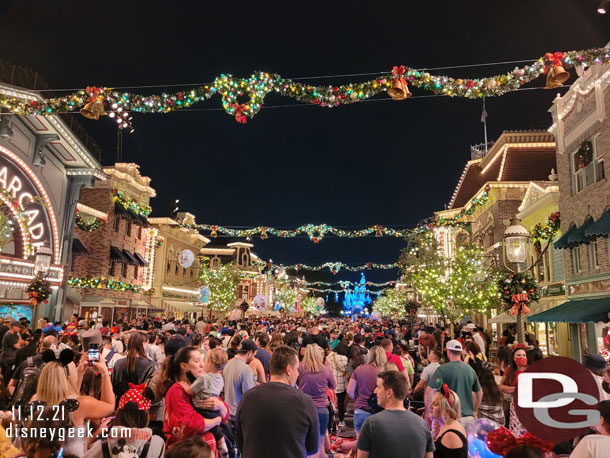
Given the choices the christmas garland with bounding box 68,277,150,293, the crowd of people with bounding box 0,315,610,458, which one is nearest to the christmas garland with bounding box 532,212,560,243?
the crowd of people with bounding box 0,315,610,458

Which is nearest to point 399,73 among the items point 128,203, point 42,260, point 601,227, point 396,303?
point 601,227

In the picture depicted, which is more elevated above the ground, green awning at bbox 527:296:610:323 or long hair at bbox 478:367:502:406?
green awning at bbox 527:296:610:323

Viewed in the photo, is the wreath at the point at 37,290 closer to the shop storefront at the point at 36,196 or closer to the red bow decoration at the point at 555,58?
the shop storefront at the point at 36,196

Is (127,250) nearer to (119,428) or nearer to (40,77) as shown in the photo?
(40,77)

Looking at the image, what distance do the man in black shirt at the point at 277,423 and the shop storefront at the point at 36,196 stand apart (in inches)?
703

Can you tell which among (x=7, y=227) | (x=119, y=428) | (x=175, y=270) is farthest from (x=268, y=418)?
(x=175, y=270)

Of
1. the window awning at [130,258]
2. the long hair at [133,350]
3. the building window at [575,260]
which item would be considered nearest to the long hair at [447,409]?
the long hair at [133,350]

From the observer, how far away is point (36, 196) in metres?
21.9

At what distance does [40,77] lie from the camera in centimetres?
2267

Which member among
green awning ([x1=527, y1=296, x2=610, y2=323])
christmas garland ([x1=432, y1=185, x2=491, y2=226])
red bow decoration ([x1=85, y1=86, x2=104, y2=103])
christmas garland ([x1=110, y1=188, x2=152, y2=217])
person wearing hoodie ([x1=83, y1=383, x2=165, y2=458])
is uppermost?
christmas garland ([x1=110, y1=188, x2=152, y2=217])

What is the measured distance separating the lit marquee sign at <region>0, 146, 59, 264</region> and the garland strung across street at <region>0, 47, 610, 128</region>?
8.35 metres

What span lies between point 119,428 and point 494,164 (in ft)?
118

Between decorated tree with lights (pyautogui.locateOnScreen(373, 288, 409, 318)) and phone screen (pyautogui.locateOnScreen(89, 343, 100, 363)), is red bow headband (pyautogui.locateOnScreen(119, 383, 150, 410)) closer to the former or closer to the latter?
phone screen (pyautogui.locateOnScreen(89, 343, 100, 363))

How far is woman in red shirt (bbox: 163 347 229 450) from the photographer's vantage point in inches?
194
